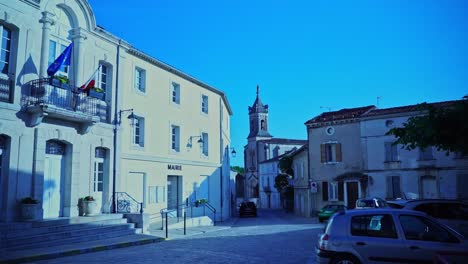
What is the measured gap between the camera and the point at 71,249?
12891 millimetres

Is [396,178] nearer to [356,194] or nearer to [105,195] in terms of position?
[356,194]

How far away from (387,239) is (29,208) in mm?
11804

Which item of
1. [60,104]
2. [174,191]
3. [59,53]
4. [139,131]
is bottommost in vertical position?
[174,191]

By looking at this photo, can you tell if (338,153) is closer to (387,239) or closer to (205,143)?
(205,143)

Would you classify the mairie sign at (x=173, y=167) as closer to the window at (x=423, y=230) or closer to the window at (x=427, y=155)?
the window at (x=427, y=155)

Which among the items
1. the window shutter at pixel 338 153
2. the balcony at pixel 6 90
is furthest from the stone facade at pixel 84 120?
the window shutter at pixel 338 153

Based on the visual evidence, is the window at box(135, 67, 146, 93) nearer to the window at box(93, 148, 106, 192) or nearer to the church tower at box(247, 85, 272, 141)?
the window at box(93, 148, 106, 192)

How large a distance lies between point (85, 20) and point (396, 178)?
77.0ft

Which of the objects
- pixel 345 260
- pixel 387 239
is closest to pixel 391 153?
pixel 387 239

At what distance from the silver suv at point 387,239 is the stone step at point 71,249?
8056 mm

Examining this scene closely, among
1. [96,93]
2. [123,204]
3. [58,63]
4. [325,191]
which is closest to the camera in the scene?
[58,63]

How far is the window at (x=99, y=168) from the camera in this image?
1838 centimetres

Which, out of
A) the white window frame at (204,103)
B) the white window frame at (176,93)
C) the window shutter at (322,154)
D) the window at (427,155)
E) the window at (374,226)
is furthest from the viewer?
the window shutter at (322,154)

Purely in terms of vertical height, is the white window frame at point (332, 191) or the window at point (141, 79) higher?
the window at point (141, 79)
